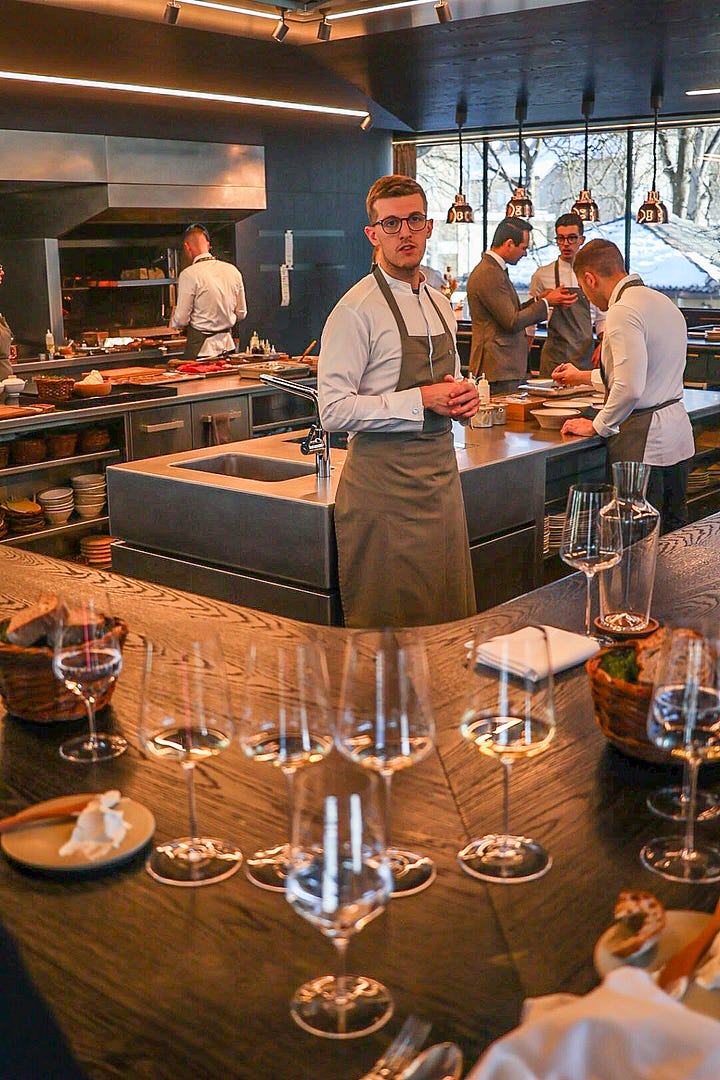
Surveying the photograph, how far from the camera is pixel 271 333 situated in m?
10.7

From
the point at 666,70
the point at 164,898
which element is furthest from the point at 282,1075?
the point at 666,70

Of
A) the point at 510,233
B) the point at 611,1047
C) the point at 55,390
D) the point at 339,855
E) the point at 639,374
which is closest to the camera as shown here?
the point at 611,1047

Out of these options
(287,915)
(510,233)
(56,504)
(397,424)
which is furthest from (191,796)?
(510,233)

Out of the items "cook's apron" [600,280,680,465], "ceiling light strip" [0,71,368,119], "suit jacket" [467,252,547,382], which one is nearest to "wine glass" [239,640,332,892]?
"cook's apron" [600,280,680,465]

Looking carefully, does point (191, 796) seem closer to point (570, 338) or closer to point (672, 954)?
point (672, 954)

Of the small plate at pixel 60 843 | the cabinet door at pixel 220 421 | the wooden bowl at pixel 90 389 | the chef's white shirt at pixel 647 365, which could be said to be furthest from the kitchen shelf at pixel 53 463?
the small plate at pixel 60 843

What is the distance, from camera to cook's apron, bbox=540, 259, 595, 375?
782cm

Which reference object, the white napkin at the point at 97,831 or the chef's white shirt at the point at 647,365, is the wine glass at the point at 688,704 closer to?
the white napkin at the point at 97,831

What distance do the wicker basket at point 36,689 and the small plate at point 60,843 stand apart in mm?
295

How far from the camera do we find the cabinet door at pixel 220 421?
6.58m

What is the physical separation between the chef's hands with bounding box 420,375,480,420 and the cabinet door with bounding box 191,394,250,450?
3.23 metres

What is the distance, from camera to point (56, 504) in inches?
219

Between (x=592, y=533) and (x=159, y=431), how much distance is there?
176 inches

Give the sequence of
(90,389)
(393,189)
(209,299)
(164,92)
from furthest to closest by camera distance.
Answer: (209,299)
(164,92)
(90,389)
(393,189)
